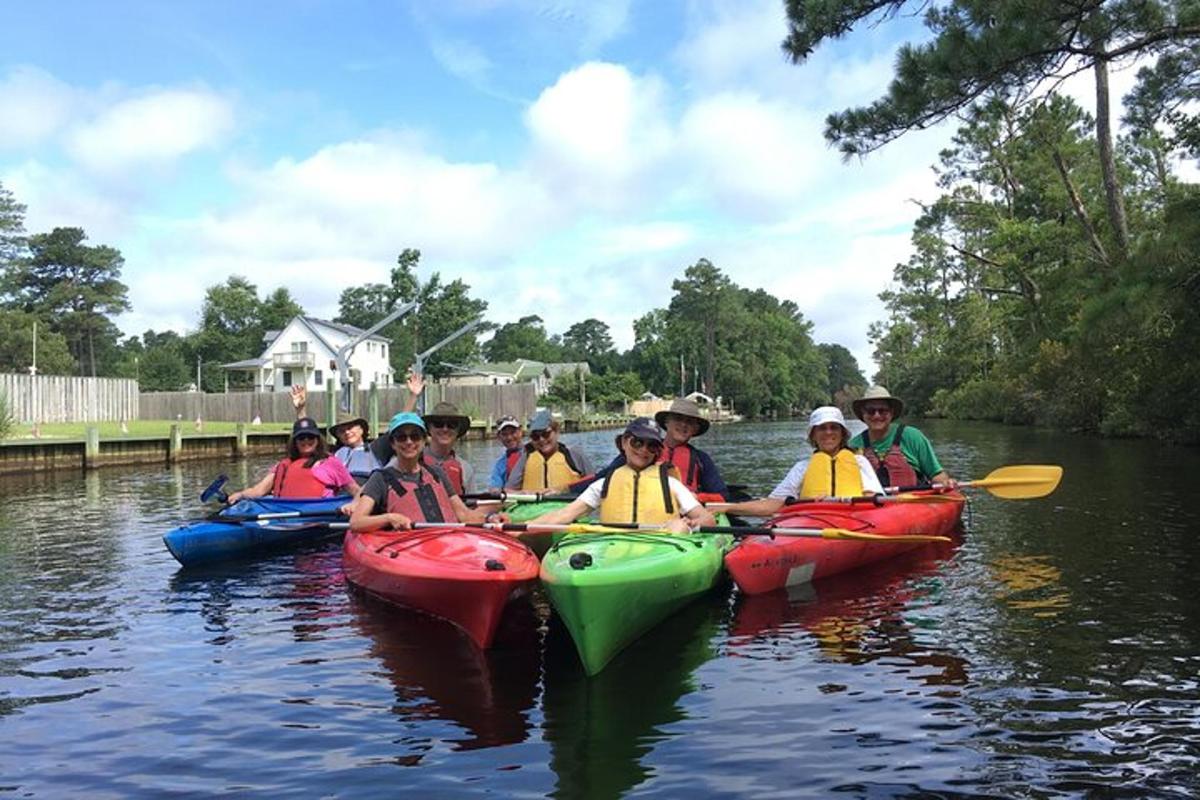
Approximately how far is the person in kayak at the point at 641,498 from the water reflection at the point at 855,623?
38.8 inches

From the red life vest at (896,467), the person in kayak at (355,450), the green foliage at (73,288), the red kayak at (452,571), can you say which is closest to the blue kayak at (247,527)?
the person in kayak at (355,450)

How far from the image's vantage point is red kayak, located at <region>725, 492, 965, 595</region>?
7816 millimetres

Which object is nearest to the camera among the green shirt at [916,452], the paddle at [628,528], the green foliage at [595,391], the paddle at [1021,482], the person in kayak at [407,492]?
the paddle at [628,528]

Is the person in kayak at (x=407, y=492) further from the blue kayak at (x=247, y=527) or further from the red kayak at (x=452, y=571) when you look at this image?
the blue kayak at (x=247, y=527)

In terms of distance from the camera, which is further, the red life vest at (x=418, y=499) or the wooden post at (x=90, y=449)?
the wooden post at (x=90, y=449)

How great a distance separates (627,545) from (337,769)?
2.51 m

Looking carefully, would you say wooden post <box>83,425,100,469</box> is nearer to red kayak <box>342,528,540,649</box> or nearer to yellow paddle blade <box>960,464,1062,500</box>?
red kayak <box>342,528,540,649</box>

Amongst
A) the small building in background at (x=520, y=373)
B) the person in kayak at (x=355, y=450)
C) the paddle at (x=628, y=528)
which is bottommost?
the paddle at (x=628, y=528)

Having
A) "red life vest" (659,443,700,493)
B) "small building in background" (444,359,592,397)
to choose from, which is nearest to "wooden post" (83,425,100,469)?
"red life vest" (659,443,700,493)

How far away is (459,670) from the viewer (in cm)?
633

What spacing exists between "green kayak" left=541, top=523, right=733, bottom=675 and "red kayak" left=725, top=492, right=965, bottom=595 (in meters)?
0.86

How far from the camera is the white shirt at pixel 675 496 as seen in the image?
7.43 meters

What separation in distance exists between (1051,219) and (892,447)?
116 feet

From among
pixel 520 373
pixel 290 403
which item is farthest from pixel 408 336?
pixel 290 403
